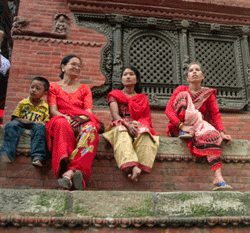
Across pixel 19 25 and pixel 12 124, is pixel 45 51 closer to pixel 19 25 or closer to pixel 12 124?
pixel 19 25

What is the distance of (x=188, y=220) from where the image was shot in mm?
2512

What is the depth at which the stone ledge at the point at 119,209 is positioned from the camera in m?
2.42

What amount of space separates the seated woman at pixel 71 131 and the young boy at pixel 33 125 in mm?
86

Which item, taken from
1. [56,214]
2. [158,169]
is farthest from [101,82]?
[56,214]

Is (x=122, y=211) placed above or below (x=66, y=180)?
below

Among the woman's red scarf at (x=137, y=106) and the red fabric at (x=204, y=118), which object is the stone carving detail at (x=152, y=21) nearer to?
the red fabric at (x=204, y=118)

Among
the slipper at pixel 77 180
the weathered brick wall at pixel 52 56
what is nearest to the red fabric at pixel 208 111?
the weathered brick wall at pixel 52 56

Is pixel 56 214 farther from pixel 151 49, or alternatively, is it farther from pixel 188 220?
pixel 151 49

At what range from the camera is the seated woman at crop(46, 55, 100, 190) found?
9.88 ft

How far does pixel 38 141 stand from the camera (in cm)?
324

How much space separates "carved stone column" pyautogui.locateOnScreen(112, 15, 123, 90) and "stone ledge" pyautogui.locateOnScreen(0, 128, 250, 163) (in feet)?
7.76

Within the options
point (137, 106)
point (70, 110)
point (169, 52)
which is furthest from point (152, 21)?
point (70, 110)

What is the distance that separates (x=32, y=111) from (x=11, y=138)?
0.52 metres

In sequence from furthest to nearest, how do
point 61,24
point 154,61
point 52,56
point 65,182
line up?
point 154,61 → point 61,24 → point 52,56 → point 65,182
